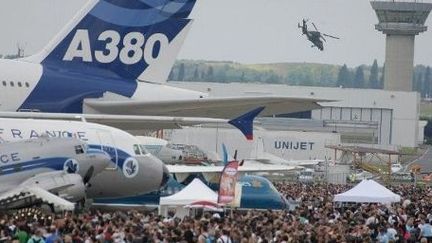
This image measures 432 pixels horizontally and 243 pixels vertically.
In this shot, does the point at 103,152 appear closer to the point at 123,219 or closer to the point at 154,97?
the point at 123,219

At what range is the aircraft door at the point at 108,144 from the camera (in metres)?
34.0

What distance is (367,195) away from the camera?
39.8 metres

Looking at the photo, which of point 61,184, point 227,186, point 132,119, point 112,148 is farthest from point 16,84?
point 61,184

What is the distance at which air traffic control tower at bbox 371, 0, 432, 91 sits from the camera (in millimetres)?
185000

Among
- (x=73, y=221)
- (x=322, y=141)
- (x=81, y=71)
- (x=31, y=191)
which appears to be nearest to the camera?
(x=73, y=221)

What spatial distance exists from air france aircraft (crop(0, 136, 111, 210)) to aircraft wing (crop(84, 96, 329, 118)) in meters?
6.81

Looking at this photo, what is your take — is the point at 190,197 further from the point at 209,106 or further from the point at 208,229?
the point at 208,229

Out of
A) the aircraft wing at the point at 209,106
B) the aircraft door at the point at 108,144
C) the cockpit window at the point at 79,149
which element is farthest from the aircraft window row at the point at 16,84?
the cockpit window at the point at 79,149

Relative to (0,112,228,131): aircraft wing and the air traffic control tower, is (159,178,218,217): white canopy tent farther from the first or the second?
the air traffic control tower

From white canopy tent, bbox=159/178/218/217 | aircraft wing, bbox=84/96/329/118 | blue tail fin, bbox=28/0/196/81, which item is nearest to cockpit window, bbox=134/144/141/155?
white canopy tent, bbox=159/178/218/217

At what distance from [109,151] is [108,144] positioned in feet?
0.55

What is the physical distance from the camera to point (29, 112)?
38781 millimetres

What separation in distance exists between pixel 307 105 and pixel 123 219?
37.2ft

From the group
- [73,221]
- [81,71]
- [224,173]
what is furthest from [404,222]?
[81,71]
